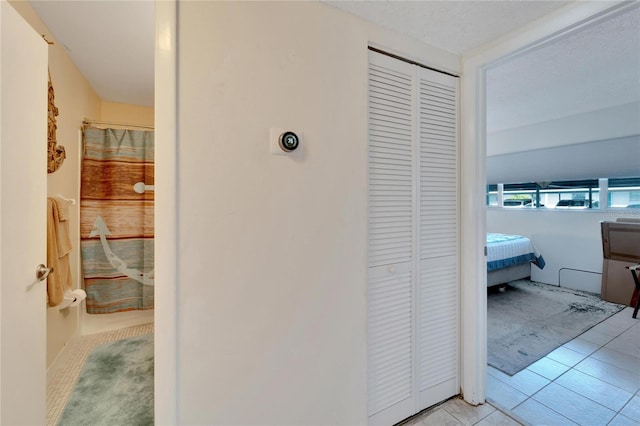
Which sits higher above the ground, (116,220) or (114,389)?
(116,220)

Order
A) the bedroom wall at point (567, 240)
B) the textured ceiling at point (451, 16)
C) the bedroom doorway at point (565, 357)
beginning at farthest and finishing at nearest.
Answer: the bedroom wall at point (567, 240), the bedroom doorway at point (565, 357), the textured ceiling at point (451, 16)

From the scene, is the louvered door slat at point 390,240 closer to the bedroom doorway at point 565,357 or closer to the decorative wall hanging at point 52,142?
the bedroom doorway at point 565,357

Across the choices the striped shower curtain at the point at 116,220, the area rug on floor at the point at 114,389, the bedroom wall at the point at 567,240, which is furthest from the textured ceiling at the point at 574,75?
the striped shower curtain at the point at 116,220

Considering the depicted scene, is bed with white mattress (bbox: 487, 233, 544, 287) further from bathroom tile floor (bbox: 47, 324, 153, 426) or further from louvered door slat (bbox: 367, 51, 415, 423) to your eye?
bathroom tile floor (bbox: 47, 324, 153, 426)

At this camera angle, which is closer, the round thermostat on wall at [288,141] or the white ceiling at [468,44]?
the round thermostat on wall at [288,141]

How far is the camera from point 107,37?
6.14ft

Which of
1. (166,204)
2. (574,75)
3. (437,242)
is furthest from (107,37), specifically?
(574,75)

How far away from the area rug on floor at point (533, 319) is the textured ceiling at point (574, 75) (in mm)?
2292

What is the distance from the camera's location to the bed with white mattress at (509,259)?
11.9ft

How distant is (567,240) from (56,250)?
5952 mm

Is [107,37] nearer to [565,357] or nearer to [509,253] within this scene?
[565,357]

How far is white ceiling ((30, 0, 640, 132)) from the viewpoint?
4.38ft

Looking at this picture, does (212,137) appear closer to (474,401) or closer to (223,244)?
(223,244)

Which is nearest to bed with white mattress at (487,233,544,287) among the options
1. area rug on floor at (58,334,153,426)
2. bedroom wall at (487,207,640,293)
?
bedroom wall at (487,207,640,293)
